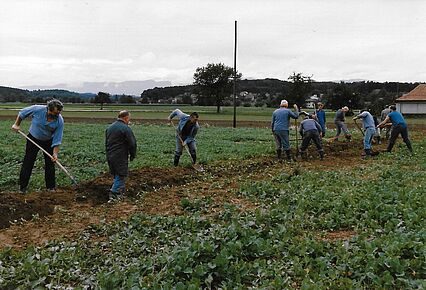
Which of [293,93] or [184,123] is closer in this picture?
[184,123]

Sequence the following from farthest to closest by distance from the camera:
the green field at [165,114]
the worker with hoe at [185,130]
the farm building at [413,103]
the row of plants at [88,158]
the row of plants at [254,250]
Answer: the farm building at [413,103] → the green field at [165,114] → the worker with hoe at [185,130] → the row of plants at [88,158] → the row of plants at [254,250]

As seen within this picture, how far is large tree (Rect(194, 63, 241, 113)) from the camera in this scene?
78812mm

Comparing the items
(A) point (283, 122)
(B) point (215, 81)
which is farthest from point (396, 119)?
(B) point (215, 81)

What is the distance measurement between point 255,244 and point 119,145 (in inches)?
166

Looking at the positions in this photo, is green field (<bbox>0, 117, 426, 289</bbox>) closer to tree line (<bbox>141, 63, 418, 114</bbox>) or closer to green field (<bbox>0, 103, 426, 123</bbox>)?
green field (<bbox>0, 103, 426, 123</bbox>)

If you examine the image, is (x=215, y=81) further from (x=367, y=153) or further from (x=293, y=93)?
(x=367, y=153)

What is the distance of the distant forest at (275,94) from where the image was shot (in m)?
70.7

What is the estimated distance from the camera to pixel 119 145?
9086mm

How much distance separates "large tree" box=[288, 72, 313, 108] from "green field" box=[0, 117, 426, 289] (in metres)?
56.4

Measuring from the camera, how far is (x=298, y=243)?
593 cm

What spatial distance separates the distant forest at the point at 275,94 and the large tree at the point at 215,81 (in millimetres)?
1663

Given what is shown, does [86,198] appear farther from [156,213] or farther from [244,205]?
[244,205]

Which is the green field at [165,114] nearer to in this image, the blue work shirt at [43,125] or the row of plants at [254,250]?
the blue work shirt at [43,125]

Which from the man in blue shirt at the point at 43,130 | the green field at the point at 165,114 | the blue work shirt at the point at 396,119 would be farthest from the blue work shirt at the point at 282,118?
the green field at the point at 165,114
